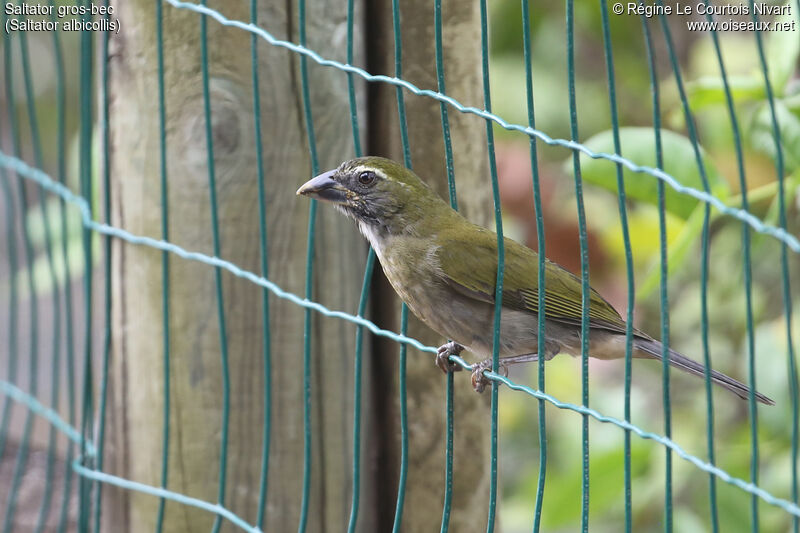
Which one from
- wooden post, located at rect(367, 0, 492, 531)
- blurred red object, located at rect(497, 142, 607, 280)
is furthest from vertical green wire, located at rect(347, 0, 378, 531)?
blurred red object, located at rect(497, 142, 607, 280)

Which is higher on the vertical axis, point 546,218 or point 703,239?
point 546,218

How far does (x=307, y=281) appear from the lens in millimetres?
2480

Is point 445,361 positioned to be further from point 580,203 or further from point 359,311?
point 580,203

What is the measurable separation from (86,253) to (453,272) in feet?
3.62

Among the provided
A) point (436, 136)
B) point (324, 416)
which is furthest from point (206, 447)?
point (436, 136)

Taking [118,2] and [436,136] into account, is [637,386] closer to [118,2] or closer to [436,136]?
[436,136]

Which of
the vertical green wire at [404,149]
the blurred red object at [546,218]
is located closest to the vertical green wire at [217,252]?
the vertical green wire at [404,149]

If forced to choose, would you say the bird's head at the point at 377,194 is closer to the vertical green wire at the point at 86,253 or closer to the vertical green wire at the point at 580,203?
the vertical green wire at the point at 580,203

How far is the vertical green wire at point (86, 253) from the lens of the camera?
2969 mm

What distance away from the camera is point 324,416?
8.93ft

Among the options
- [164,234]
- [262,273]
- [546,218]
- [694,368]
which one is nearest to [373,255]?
[262,273]

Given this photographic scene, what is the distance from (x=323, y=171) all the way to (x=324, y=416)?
619 millimetres

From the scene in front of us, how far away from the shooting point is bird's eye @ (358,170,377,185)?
8.29 ft

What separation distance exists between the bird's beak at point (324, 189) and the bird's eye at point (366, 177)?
0.05 metres
